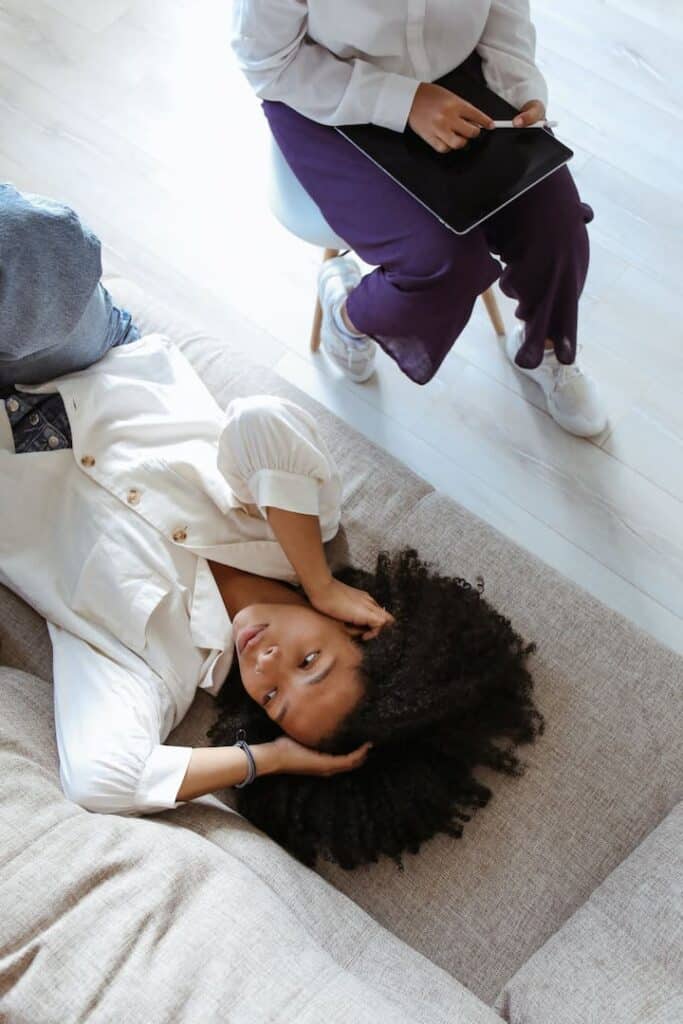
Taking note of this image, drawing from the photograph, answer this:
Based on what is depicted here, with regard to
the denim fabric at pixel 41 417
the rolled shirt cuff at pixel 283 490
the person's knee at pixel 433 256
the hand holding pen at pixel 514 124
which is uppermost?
the hand holding pen at pixel 514 124

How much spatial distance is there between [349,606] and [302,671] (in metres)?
0.12

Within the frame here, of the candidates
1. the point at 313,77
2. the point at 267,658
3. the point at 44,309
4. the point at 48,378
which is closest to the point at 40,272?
the point at 44,309

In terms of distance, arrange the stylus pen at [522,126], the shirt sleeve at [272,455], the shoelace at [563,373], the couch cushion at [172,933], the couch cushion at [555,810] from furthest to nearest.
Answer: the shoelace at [563,373]
the stylus pen at [522,126]
the shirt sleeve at [272,455]
the couch cushion at [555,810]
the couch cushion at [172,933]

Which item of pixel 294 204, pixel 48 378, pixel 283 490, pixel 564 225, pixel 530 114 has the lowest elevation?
pixel 48 378

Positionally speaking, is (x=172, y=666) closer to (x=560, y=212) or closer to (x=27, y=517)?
(x=27, y=517)

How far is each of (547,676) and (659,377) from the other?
83cm

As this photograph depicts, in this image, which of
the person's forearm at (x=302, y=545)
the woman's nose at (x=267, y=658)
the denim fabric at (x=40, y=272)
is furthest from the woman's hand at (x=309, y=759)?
the denim fabric at (x=40, y=272)

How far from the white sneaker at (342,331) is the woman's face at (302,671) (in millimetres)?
721

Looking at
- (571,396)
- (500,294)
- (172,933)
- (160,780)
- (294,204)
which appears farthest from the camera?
(500,294)

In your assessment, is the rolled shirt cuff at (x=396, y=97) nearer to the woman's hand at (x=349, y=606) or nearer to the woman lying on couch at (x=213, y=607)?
the woman lying on couch at (x=213, y=607)

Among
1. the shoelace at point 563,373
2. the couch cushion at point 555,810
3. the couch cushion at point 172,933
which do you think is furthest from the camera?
the shoelace at point 563,373

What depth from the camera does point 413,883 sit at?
1123 millimetres

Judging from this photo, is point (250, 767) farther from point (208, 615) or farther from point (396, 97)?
point (396, 97)

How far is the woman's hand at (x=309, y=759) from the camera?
1115 mm
